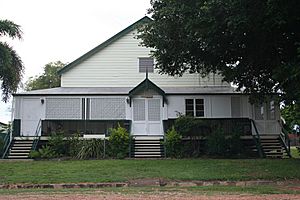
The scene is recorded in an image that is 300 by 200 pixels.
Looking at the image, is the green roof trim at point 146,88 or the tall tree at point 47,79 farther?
the tall tree at point 47,79

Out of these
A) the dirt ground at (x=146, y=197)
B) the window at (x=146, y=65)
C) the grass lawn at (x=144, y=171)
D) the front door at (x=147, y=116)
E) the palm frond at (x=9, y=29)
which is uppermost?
the palm frond at (x=9, y=29)

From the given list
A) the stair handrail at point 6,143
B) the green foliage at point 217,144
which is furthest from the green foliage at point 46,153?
the green foliage at point 217,144

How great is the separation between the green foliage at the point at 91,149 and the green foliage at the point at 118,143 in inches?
22.8

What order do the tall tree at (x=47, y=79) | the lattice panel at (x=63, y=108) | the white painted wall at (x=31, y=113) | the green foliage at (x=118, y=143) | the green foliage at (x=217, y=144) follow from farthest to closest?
the tall tree at (x=47, y=79)
the lattice panel at (x=63, y=108)
the white painted wall at (x=31, y=113)
the green foliage at (x=118, y=143)
the green foliage at (x=217, y=144)

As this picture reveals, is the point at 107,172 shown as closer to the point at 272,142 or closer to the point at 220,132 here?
the point at 220,132

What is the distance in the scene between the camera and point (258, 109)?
25719 mm

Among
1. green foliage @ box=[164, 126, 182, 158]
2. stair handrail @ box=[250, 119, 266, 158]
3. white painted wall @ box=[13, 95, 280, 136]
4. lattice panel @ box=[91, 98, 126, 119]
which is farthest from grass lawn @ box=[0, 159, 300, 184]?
white painted wall @ box=[13, 95, 280, 136]

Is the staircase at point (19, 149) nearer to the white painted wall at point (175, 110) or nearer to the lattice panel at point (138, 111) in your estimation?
the white painted wall at point (175, 110)

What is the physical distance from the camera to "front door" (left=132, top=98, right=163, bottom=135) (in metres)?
25.3

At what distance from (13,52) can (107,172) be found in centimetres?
1184

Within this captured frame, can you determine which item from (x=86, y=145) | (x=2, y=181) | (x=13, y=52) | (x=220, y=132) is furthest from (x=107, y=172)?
(x=13, y=52)

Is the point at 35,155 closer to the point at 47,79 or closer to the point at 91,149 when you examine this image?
the point at 91,149

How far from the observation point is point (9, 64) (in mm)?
22422

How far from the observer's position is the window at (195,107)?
2559 cm
